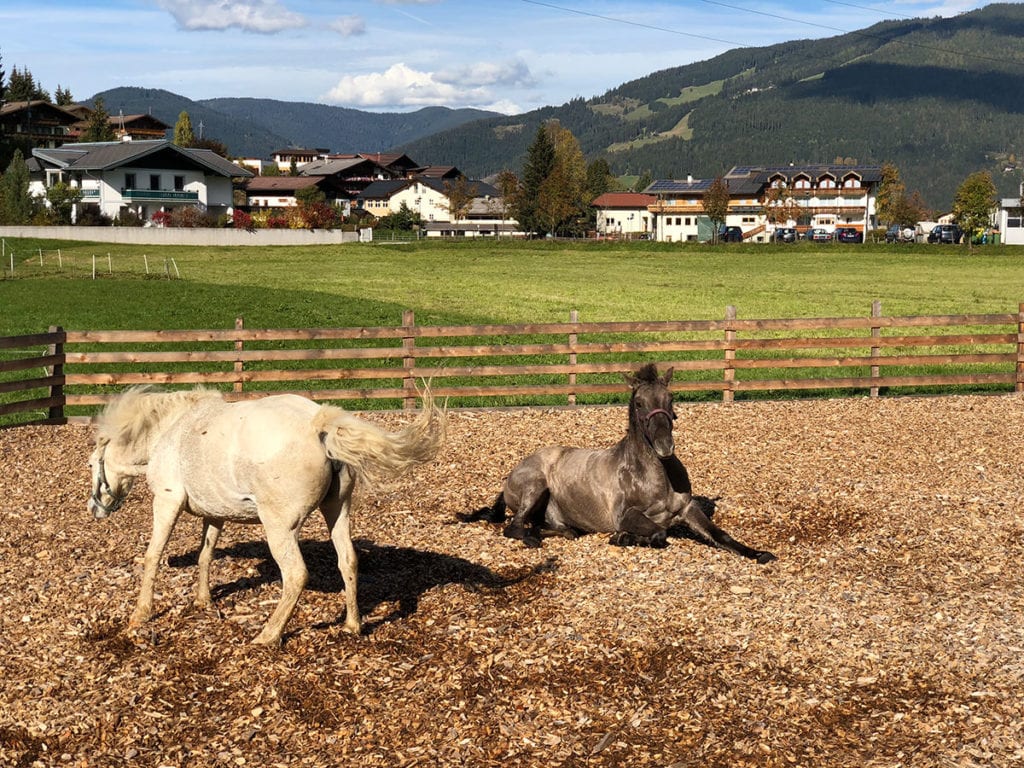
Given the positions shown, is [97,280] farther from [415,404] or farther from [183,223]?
[183,223]

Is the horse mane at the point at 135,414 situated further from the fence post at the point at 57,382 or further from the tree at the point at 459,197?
the tree at the point at 459,197

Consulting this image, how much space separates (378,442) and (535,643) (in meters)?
1.67

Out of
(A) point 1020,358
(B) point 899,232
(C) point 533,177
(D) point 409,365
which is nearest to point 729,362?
(D) point 409,365

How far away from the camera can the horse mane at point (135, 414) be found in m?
7.41

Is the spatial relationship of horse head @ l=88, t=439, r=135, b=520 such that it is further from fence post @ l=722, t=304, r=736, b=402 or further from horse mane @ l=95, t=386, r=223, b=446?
fence post @ l=722, t=304, r=736, b=402

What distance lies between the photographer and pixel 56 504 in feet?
34.3

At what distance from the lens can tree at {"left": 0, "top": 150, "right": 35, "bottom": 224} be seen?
75.9 m

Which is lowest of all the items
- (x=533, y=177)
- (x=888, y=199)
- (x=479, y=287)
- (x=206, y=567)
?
(x=206, y=567)

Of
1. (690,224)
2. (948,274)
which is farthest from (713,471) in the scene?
(690,224)

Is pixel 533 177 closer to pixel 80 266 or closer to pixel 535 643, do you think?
pixel 80 266

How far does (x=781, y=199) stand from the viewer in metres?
129

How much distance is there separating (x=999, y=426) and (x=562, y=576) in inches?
354

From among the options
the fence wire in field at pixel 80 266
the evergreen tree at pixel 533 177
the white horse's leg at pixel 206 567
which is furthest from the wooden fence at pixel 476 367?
the evergreen tree at pixel 533 177

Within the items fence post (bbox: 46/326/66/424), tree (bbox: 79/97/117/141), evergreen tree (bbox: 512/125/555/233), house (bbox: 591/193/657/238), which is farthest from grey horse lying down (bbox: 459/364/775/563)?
house (bbox: 591/193/657/238)
